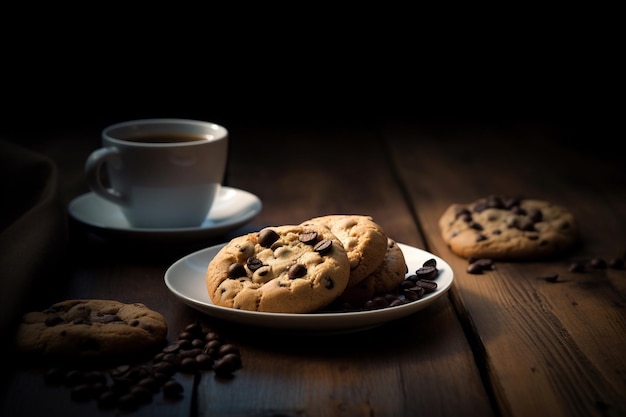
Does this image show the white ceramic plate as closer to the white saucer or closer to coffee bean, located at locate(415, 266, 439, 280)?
coffee bean, located at locate(415, 266, 439, 280)

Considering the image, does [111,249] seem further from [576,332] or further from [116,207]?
[576,332]

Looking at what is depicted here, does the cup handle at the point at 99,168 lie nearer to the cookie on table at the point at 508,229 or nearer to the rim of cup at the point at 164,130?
the rim of cup at the point at 164,130

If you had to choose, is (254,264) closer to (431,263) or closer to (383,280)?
(383,280)

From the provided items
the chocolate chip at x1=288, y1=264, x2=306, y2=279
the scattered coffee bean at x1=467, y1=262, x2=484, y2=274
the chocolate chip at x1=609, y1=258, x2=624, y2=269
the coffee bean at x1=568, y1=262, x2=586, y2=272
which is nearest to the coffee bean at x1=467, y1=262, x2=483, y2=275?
the scattered coffee bean at x1=467, y1=262, x2=484, y2=274

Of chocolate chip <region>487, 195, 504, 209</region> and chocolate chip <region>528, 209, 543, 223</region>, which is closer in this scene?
chocolate chip <region>528, 209, 543, 223</region>

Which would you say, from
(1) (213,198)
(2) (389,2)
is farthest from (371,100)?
(1) (213,198)
